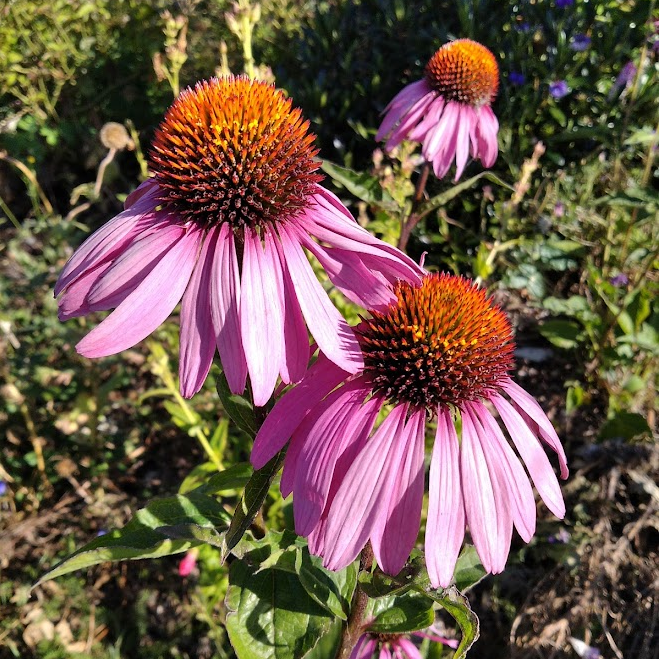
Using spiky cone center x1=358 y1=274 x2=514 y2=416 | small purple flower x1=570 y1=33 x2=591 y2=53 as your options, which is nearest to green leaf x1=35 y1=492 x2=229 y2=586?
spiky cone center x1=358 y1=274 x2=514 y2=416

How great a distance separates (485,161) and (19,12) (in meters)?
3.21

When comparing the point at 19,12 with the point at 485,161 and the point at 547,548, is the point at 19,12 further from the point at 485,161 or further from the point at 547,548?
the point at 547,548

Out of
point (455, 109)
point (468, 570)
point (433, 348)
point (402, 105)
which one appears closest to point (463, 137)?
point (455, 109)

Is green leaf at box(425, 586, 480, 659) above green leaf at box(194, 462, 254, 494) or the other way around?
the other way around

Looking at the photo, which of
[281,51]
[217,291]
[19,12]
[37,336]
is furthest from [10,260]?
[217,291]

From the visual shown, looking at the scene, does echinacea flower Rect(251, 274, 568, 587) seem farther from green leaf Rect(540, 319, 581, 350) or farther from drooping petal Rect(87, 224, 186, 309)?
green leaf Rect(540, 319, 581, 350)

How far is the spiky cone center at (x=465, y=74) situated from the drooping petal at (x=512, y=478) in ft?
4.19

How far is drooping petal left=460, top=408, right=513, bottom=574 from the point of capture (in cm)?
77

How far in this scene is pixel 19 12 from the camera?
133 inches

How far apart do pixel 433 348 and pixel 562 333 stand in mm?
1735

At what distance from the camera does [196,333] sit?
0.78 m

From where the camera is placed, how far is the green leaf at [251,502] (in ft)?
2.51

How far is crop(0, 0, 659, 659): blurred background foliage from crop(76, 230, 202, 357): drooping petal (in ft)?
2.39

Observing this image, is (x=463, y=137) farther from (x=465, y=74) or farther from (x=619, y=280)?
(x=619, y=280)
